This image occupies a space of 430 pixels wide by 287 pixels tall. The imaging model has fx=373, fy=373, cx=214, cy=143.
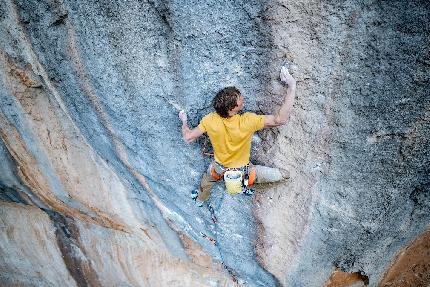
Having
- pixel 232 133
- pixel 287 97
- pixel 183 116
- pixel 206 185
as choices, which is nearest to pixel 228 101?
pixel 232 133

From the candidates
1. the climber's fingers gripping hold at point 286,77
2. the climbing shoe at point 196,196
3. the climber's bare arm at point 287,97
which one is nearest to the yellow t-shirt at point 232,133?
the climber's bare arm at point 287,97

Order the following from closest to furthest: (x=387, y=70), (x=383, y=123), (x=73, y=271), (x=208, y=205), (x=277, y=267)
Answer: (x=387, y=70) → (x=383, y=123) → (x=208, y=205) → (x=277, y=267) → (x=73, y=271)

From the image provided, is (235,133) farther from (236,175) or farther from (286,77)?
(286,77)

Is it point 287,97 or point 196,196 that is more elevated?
point 287,97

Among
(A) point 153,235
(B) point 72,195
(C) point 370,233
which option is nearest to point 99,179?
(B) point 72,195

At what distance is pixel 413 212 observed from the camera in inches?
115

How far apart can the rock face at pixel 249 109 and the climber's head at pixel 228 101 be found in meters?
0.19

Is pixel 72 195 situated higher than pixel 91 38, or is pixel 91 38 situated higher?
pixel 91 38

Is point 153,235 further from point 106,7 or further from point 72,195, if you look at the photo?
point 106,7

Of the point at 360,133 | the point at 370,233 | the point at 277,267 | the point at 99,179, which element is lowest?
the point at 277,267

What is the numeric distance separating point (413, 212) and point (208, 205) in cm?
170

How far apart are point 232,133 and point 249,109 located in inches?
9.5

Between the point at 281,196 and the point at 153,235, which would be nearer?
the point at 281,196

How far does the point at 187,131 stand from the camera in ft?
8.40
